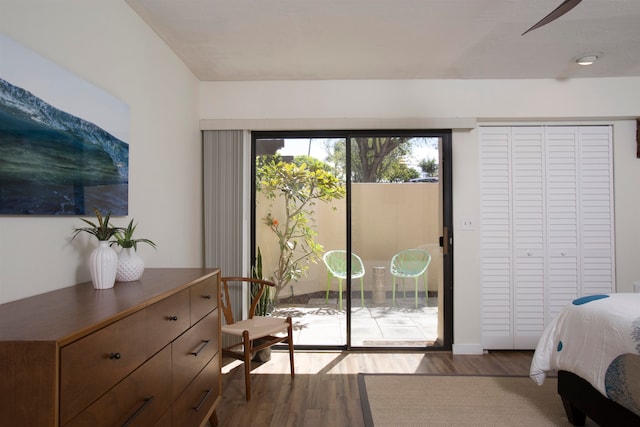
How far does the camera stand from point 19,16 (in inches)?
57.4

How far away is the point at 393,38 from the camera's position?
8.82 ft

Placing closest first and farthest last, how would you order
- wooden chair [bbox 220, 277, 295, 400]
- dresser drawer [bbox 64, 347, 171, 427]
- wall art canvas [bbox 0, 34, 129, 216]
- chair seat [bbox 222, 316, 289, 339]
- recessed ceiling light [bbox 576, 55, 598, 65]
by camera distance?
dresser drawer [bbox 64, 347, 171, 427], wall art canvas [bbox 0, 34, 129, 216], wooden chair [bbox 220, 277, 295, 400], chair seat [bbox 222, 316, 289, 339], recessed ceiling light [bbox 576, 55, 598, 65]

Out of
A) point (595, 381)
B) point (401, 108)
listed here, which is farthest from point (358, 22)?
point (595, 381)

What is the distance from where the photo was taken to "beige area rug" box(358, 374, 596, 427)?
227 centimetres

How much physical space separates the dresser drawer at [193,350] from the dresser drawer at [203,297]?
4cm

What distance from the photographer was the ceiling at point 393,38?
2297 mm

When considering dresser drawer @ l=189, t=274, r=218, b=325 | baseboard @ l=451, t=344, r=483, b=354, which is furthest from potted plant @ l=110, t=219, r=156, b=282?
baseboard @ l=451, t=344, r=483, b=354

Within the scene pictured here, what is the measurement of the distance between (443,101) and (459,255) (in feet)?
4.41

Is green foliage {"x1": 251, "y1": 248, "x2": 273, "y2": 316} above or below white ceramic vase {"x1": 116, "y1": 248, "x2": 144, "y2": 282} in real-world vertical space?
below

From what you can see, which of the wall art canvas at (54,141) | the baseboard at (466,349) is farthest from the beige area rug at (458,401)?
the wall art canvas at (54,141)

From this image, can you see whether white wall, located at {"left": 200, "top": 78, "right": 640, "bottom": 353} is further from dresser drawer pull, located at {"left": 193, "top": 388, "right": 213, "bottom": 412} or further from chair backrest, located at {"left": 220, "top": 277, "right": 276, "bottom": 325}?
dresser drawer pull, located at {"left": 193, "top": 388, "right": 213, "bottom": 412}

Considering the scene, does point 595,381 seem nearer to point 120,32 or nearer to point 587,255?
point 587,255

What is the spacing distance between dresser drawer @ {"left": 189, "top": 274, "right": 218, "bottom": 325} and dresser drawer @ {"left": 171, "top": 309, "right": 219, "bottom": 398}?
39mm

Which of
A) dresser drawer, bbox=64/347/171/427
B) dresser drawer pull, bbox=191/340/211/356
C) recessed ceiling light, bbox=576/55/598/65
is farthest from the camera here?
recessed ceiling light, bbox=576/55/598/65
